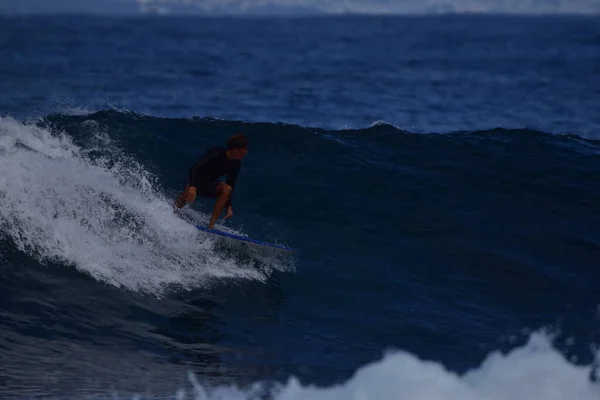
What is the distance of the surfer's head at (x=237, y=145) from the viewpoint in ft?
31.4

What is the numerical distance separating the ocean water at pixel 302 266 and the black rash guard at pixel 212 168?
713 millimetres

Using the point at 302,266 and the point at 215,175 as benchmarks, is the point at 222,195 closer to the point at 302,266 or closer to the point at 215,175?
the point at 215,175

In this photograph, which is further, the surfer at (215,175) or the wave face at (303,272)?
the surfer at (215,175)

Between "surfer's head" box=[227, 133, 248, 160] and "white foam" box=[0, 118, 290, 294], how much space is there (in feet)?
3.91

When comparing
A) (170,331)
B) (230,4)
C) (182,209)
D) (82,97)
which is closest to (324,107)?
(82,97)

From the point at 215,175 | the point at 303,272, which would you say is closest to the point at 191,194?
the point at 215,175

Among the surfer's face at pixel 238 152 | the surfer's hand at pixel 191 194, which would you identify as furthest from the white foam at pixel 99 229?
the surfer's face at pixel 238 152

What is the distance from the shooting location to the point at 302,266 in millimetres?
11391

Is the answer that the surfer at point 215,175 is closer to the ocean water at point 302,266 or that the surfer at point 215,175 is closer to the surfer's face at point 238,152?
the surfer's face at point 238,152

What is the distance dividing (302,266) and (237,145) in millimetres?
2489

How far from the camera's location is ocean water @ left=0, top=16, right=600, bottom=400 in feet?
26.1

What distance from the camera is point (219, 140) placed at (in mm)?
16297

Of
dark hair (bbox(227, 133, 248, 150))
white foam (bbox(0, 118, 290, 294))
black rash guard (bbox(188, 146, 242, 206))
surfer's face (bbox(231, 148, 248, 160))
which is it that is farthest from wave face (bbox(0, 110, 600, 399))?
dark hair (bbox(227, 133, 248, 150))

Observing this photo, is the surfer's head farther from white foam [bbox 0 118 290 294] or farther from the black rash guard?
white foam [bbox 0 118 290 294]
